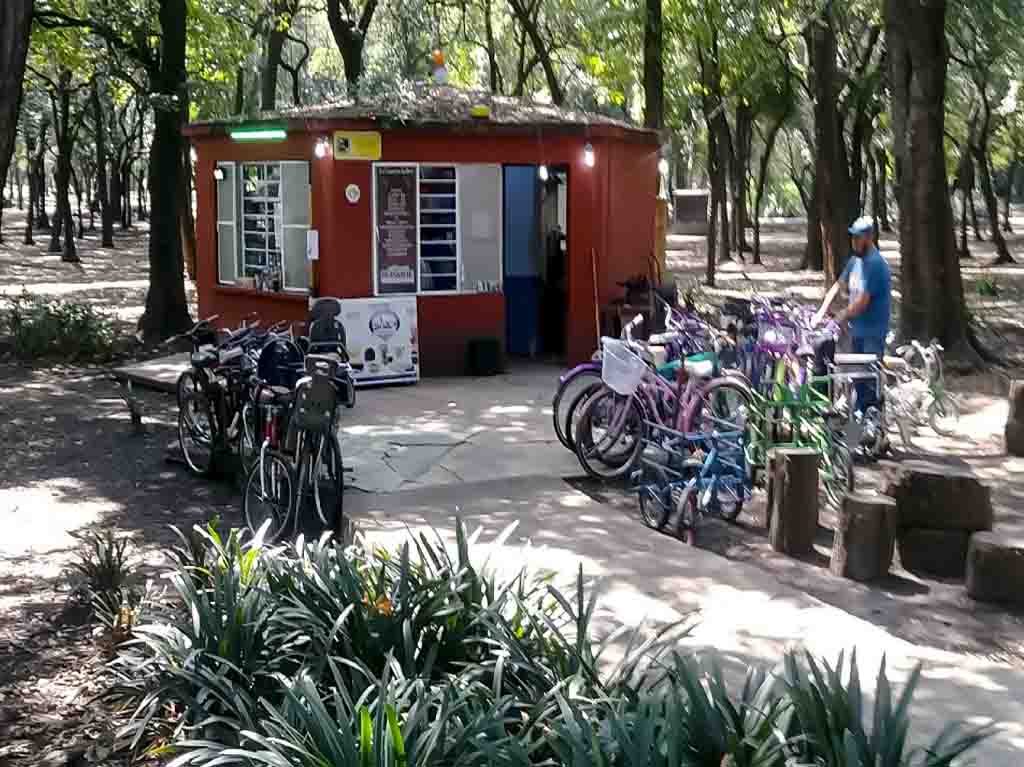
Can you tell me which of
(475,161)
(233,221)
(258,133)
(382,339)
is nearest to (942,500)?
(382,339)

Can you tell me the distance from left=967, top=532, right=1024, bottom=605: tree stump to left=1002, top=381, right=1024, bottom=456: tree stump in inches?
174

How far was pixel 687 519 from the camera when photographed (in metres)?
8.73

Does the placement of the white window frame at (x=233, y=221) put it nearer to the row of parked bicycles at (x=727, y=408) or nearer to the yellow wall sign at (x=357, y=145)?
the yellow wall sign at (x=357, y=145)

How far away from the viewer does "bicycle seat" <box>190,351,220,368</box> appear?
10.9 meters

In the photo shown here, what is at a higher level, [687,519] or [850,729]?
[850,729]

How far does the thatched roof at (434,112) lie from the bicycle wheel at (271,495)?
6.38 m

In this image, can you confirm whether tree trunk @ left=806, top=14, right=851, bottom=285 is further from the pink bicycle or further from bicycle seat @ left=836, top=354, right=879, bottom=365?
the pink bicycle

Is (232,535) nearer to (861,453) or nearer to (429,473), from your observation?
(429,473)

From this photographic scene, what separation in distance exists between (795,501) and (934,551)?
0.86 meters

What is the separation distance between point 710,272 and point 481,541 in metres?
20.4

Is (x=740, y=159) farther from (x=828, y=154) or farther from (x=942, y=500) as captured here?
(x=942, y=500)

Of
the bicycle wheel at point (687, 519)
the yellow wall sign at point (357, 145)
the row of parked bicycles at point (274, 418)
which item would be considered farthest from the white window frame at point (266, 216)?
the bicycle wheel at point (687, 519)

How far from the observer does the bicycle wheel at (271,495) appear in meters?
8.69

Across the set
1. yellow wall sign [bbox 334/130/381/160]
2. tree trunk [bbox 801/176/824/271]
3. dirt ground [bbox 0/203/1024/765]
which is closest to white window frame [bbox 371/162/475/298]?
yellow wall sign [bbox 334/130/381/160]
